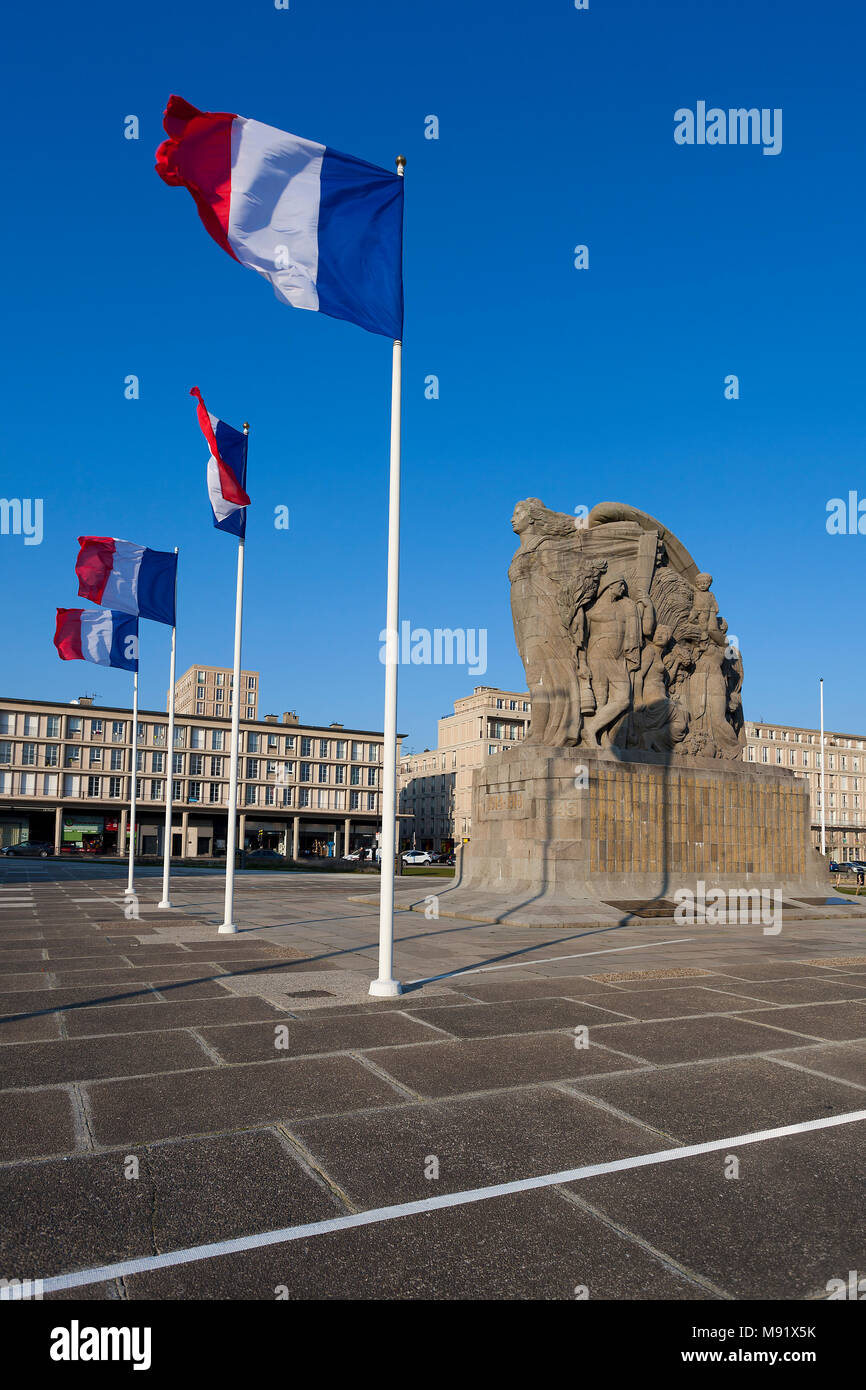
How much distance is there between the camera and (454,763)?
128500 millimetres

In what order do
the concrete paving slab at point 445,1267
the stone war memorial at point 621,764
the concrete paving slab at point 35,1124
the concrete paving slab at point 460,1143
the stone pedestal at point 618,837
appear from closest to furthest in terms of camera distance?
the concrete paving slab at point 445,1267 → the concrete paving slab at point 460,1143 → the concrete paving slab at point 35,1124 → the stone pedestal at point 618,837 → the stone war memorial at point 621,764

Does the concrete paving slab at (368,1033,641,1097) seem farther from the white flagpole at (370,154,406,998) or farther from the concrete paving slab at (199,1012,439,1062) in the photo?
the white flagpole at (370,154,406,998)

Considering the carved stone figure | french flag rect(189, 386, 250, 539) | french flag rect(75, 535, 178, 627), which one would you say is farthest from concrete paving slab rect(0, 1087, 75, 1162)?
the carved stone figure

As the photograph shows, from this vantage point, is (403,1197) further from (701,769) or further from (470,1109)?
(701,769)

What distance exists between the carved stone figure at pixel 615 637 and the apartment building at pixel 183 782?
75.9m

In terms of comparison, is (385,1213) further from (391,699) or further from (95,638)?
(95,638)

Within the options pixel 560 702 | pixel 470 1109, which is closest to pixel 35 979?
pixel 470 1109

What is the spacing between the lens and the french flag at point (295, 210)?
9883 millimetres

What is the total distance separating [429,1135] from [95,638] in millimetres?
20374

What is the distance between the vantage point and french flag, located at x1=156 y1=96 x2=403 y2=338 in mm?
9883

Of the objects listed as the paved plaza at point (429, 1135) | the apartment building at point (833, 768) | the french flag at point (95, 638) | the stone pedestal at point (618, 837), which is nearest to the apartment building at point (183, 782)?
the apartment building at point (833, 768)

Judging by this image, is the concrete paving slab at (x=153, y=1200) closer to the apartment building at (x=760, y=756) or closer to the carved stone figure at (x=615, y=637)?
the carved stone figure at (x=615, y=637)

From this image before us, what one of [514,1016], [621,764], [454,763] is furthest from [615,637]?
[454,763]
